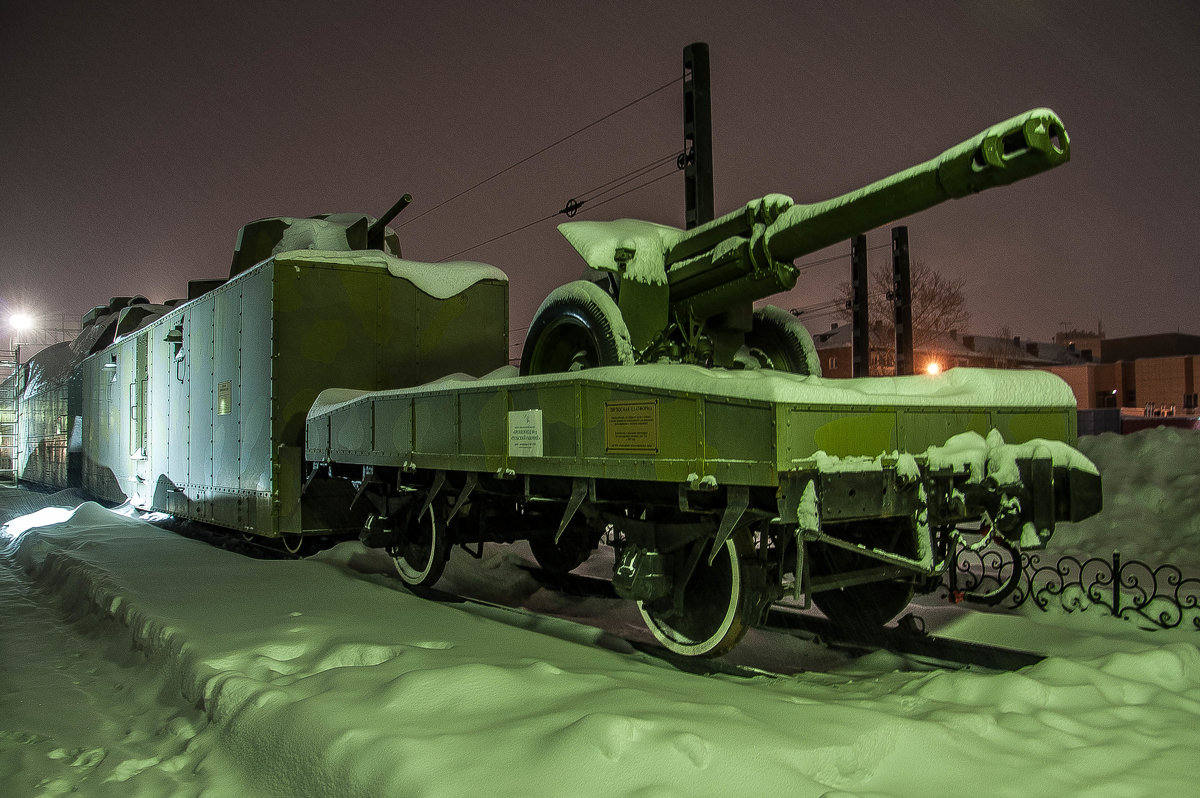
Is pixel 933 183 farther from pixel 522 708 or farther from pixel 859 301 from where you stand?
pixel 859 301

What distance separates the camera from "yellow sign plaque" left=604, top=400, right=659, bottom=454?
4.71 meters

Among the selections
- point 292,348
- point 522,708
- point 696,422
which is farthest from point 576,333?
point 292,348

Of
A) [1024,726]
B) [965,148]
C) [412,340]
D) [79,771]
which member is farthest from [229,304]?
[1024,726]

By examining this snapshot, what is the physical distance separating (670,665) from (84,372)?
57.4ft

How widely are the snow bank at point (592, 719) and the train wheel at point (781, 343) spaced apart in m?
2.46

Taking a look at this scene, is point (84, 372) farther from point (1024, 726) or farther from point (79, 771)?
point (1024, 726)

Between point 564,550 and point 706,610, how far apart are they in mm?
3311

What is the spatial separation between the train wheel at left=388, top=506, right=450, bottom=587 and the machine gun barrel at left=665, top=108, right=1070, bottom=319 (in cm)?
291

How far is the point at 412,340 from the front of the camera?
31.6 feet

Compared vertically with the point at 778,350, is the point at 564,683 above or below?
below

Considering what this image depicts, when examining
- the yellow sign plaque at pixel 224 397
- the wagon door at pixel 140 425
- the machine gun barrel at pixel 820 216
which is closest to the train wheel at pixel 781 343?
the machine gun barrel at pixel 820 216

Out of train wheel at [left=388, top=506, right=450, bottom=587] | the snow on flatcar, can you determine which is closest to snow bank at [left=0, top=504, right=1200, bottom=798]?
the snow on flatcar

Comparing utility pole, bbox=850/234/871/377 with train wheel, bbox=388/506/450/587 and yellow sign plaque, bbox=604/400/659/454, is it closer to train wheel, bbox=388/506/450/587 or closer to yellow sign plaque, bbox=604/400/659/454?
train wheel, bbox=388/506/450/587

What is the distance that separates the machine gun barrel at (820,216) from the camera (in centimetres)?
439
